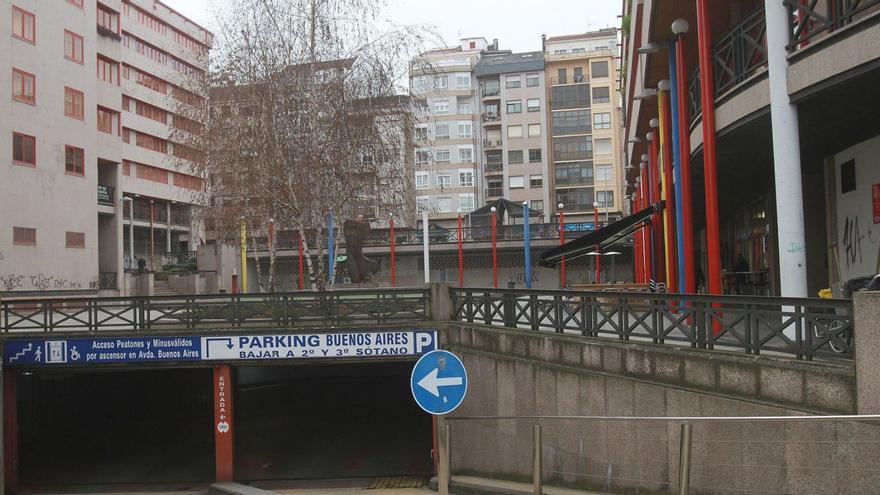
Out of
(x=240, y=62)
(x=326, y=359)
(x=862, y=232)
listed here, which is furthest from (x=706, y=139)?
(x=240, y=62)

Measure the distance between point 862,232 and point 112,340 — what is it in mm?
14312

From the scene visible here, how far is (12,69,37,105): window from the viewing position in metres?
31.4

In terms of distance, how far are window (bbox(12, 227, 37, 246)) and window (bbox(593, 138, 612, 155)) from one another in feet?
160

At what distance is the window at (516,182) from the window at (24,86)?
4552cm

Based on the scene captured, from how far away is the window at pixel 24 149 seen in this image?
103ft

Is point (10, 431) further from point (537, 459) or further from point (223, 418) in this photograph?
point (537, 459)

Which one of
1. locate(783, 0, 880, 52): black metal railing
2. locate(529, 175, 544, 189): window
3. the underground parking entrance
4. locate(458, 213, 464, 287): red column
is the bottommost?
the underground parking entrance

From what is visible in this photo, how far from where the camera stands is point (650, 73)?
19.0 metres

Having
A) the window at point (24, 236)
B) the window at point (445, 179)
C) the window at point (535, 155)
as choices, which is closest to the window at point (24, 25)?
the window at point (24, 236)

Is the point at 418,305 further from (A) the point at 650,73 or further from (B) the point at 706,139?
(A) the point at 650,73

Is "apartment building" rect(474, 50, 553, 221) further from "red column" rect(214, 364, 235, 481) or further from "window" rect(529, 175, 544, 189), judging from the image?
"red column" rect(214, 364, 235, 481)

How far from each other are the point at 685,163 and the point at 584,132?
55.6m

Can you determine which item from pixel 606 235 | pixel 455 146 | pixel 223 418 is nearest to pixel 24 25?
pixel 223 418

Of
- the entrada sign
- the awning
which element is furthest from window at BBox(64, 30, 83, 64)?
the awning
